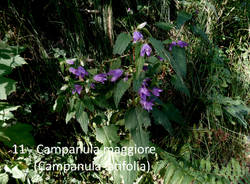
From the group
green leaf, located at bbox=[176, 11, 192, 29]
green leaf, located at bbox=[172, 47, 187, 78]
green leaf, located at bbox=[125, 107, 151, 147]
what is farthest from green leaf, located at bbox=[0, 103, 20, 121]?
green leaf, located at bbox=[176, 11, 192, 29]

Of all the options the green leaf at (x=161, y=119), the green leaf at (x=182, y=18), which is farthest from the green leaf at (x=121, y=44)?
the green leaf at (x=161, y=119)

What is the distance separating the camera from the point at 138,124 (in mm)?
1246

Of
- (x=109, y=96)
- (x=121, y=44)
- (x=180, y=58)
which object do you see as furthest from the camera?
(x=109, y=96)

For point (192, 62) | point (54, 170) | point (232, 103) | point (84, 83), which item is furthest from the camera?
point (192, 62)

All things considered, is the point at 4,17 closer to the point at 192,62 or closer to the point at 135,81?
the point at 135,81

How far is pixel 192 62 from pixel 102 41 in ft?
2.45

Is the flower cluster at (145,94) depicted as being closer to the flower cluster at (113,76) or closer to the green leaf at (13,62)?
the flower cluster at (113,76)

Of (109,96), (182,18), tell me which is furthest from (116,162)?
(182,18)

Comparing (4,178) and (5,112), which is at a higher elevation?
(5,112)

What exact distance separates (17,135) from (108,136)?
516mm

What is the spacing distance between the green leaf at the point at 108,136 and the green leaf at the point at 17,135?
38 centimetres

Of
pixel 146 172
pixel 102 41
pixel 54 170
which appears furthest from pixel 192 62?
pixel 54 170

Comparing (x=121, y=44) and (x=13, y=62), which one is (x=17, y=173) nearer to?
(x=13, y=62)

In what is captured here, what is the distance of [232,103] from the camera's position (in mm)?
1635
